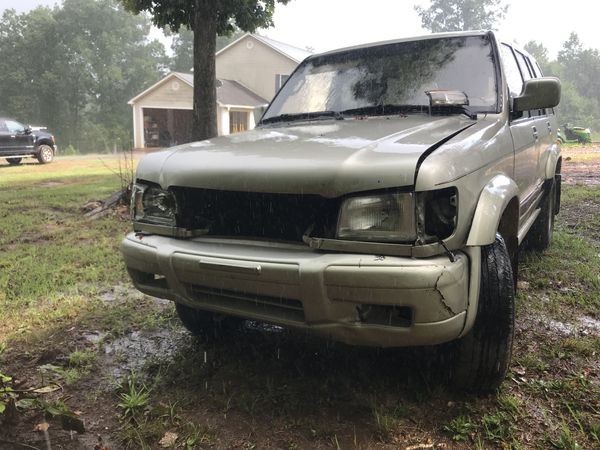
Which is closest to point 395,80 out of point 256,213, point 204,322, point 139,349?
point 256,213

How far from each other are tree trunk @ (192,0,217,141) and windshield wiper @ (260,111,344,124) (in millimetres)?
3915

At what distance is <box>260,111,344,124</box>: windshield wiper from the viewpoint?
10.6ft

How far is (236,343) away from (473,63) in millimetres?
2322

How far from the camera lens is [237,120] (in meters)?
28.7

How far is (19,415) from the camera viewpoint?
7.97 ft

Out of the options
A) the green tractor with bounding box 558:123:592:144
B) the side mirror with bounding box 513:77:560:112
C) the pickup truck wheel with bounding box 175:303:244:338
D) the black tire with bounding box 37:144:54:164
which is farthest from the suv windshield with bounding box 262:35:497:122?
the green tractor with bounding box 558:123:592:144

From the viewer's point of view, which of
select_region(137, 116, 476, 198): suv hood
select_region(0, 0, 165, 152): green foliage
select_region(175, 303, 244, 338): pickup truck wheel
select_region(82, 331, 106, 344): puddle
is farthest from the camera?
select_region(0, 0, 165, 152): green foliage

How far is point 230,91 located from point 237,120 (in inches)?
68.0

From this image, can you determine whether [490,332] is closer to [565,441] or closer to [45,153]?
[565,441]

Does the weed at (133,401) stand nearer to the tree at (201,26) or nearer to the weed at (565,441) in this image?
the weed at (565,441)

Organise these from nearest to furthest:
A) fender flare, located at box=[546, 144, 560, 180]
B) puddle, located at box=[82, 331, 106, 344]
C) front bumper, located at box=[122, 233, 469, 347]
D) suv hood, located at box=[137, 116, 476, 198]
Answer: front bumper, located at box=[122, 233, 469, 347]
suv hood, located at box=[137, 116, 476, 198]
puddle, located at box=[82, 331, 106, 344]
fender flare, located at box=[546, 144, 560, 180]

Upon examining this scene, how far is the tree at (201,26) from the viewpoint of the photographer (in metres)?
7.11

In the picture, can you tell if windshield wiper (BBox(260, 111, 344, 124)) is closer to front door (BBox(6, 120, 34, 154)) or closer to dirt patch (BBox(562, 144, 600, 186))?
dirt patch (BBox(562, 144, 600, 186))

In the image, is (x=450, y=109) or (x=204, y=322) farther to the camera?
(x=204, y=322)
